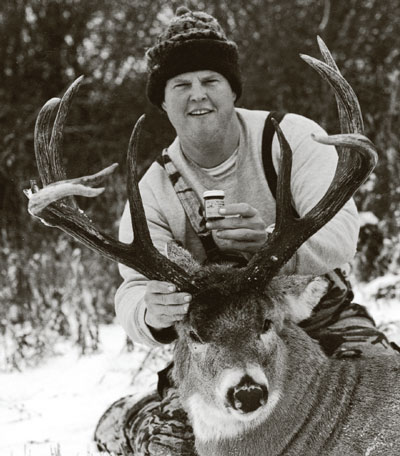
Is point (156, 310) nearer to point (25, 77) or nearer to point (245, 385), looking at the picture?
point (245, 385)

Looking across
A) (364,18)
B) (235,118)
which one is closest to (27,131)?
(364,18)

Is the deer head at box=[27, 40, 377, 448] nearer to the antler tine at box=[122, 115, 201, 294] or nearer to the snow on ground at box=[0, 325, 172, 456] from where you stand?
the antler tine at box=[122, 115, 201, 294]

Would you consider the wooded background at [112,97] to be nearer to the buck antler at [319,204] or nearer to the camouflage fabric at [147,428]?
the camouflage fabric at [147,428]

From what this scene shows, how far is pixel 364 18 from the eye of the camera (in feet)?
39.5

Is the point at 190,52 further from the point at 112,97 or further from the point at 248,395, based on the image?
the point at 112,97

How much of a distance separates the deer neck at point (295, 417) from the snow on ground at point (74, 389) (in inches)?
47.3

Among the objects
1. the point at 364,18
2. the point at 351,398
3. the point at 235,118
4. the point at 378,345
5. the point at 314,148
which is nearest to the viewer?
the point at 351,398

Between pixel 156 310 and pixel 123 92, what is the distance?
33.3 ft

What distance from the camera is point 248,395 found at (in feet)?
9.62

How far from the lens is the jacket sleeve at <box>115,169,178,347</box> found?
154 inches

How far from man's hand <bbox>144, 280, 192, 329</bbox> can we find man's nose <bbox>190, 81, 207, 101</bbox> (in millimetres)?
1525

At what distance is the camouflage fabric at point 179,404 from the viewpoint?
3977 millimetres

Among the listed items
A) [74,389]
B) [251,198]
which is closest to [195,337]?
[251,198]

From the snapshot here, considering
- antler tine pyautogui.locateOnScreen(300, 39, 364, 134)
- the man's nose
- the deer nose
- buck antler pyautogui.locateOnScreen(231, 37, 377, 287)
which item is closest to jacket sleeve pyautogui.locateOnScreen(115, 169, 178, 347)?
the man's nose
